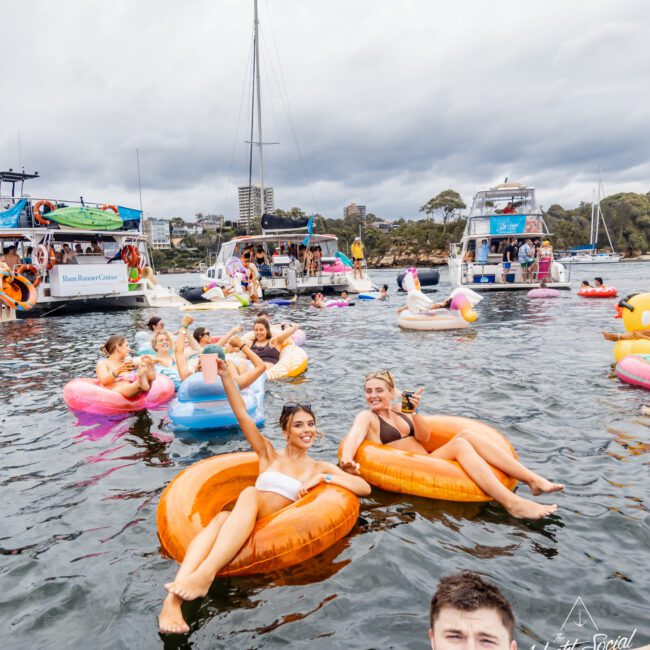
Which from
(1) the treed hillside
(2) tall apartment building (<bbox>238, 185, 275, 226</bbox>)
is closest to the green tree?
(1) the treed hillside

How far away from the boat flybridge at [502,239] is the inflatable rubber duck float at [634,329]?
14142 millimetres

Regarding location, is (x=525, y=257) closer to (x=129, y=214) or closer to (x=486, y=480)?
(x=129, y=214)

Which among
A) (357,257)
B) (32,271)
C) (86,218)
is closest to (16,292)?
(32,271)

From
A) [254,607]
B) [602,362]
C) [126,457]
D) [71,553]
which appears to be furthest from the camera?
[602,362]

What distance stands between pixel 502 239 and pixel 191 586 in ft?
80.3

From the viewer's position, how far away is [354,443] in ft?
15.4

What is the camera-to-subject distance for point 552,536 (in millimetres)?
3787

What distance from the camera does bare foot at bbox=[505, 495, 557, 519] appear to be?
396 centimetres

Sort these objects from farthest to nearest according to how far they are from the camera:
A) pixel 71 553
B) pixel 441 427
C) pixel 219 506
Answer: pixel 441 427 < pixel 219 506 < pixel 71 553

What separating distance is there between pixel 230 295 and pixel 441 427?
1898cm

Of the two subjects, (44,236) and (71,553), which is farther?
(44,236)

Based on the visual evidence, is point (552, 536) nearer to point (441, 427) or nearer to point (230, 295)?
point (441, 427)

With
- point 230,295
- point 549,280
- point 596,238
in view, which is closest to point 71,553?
point 230,295

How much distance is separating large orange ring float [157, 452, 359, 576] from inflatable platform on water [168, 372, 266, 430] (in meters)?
1.82
